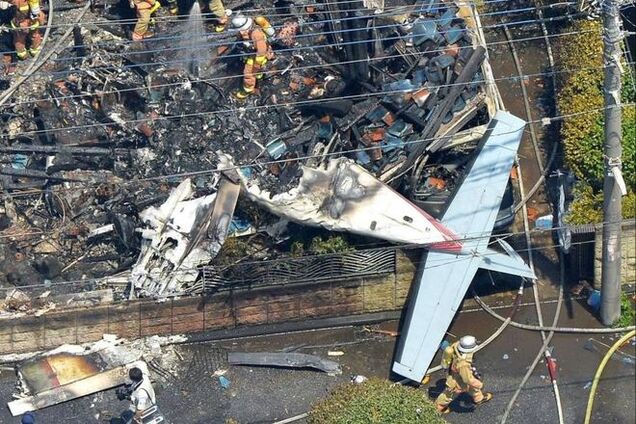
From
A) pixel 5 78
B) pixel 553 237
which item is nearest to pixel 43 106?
pixel 5 78

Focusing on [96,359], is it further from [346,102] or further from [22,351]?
[346,102]

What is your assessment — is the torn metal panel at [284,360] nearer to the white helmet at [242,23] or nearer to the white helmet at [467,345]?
the white helmet at [467,345]

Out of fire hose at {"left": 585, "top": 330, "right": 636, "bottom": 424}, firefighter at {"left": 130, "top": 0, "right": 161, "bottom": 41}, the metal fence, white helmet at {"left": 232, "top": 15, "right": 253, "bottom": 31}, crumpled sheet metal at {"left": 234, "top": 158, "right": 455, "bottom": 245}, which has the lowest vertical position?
fire hose at {"left": 585, "top": 330, "right": 636, "bottom": 424}

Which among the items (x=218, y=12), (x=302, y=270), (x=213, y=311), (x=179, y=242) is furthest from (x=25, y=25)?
(x=302, y=270)

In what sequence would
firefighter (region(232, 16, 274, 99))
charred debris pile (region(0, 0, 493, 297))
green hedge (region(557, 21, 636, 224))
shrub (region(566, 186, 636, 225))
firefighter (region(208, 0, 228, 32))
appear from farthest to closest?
firefighter (region(208, 0, 228, 32)), firefighter (region(232, 16, 274, 99)), green hedge (region(557, 21, 636, 224)), shrub (region(566, 186, 636, 225)), charred debris pile (region(0, 0, 493, 297))

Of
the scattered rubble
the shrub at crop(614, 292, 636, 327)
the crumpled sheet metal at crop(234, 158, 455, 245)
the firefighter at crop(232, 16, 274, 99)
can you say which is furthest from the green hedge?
the scattered rubble

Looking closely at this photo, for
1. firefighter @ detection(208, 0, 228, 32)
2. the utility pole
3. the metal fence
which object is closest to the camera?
the utility pole

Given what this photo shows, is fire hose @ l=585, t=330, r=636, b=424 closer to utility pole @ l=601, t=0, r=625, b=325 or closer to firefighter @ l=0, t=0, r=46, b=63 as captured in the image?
utility pole @ l=601, t=0, r=625, b=325
